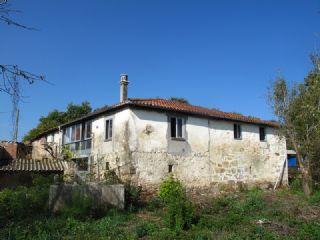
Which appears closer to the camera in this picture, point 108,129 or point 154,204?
point 154,204

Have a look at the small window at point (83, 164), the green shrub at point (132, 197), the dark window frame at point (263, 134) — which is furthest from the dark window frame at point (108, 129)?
the dark window frame at point (263, 134)

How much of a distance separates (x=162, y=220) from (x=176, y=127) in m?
8.25

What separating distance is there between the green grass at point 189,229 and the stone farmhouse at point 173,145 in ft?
15.2

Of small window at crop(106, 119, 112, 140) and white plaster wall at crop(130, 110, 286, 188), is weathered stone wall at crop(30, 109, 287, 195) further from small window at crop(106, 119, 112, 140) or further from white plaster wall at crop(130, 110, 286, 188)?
small window at crop(106, 119, 112, 140)

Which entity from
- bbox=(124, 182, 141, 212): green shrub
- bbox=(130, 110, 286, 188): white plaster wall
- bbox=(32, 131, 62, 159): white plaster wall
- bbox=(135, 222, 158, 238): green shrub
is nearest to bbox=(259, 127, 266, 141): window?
bbox=(130, 110, 286, 188): white plaster wall

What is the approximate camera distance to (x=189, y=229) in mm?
11281

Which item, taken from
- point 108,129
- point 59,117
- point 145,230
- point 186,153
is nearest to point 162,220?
point 145,230

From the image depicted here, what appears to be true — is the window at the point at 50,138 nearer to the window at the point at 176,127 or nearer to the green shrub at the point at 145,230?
the window at the point at 176,127

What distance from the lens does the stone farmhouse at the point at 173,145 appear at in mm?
18750

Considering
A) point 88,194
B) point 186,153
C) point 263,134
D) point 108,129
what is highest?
point 263,134

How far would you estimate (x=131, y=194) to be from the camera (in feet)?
52.7

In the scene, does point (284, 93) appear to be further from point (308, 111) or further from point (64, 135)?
point (64, 135)

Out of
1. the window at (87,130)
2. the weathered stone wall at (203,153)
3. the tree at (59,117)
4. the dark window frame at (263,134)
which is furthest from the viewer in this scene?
the tree at (59,117)

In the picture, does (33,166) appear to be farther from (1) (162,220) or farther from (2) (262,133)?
(2) (262,133)
